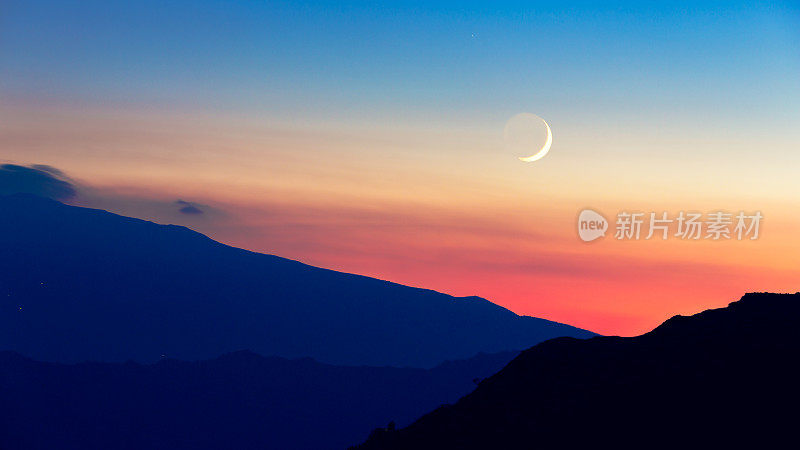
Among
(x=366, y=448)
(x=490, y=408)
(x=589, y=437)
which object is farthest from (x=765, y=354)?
(x=366, y=448)

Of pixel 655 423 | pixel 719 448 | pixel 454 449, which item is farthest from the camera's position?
pixel 454 449

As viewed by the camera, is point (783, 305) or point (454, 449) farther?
point (783, 305)

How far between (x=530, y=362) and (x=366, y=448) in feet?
48.2

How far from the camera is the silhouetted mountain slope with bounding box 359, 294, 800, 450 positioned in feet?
129

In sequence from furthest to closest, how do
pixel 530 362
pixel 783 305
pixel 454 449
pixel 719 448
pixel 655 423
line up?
pixel 530 362 → pixel 783 305 → pixel 454 449 → pixel 655 423 → pixel 719 448

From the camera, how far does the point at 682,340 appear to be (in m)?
51.2

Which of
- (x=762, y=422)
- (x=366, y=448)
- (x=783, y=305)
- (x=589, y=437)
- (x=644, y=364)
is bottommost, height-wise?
(x=366, y=448)

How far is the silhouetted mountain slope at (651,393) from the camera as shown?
39.4 m

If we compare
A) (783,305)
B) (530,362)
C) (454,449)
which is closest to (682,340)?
(783,305)

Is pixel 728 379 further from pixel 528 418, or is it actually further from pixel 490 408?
pixel 490 408

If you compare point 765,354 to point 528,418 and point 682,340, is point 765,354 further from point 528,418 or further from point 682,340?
point 528,418

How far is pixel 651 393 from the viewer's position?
4450 cm

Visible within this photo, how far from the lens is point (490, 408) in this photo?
5259cm

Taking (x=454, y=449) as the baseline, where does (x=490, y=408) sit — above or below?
above
